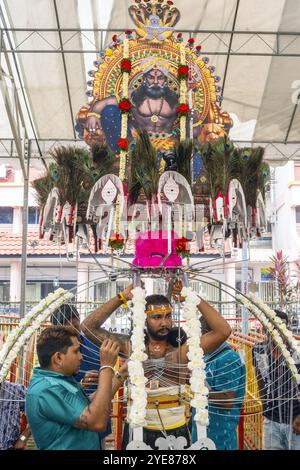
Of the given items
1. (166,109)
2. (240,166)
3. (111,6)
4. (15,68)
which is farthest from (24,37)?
(240,166)

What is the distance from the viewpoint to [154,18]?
3.51m

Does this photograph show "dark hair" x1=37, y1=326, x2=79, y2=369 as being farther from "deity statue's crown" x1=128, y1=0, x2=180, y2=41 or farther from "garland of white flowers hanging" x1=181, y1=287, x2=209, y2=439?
"deity statue's crown" x1=128, y1=0, x2=180, y2=41

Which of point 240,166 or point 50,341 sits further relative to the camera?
point 240,166

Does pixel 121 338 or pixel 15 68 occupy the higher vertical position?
pixel 15 68

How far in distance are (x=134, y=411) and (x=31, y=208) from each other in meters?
14.6

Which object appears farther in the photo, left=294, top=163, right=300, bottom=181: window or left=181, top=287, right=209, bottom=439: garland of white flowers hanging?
left=294, top=163, right=300, bottom=181: window

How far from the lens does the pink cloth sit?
9.93ft

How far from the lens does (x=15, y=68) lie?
6.98 metres

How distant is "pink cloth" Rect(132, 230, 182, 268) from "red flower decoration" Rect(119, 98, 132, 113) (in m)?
0.87

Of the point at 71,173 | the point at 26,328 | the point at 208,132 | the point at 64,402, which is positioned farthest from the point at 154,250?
the point at 64,402

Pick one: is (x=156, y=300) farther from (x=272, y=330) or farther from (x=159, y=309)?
(x=272, y=330)

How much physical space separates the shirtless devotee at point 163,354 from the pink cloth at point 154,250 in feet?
0.70

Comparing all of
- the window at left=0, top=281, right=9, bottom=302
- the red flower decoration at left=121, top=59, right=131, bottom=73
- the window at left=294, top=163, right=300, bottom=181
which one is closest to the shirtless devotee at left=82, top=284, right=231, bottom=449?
the red flower decoration at left=121, top=59, right=131, bottom=73
